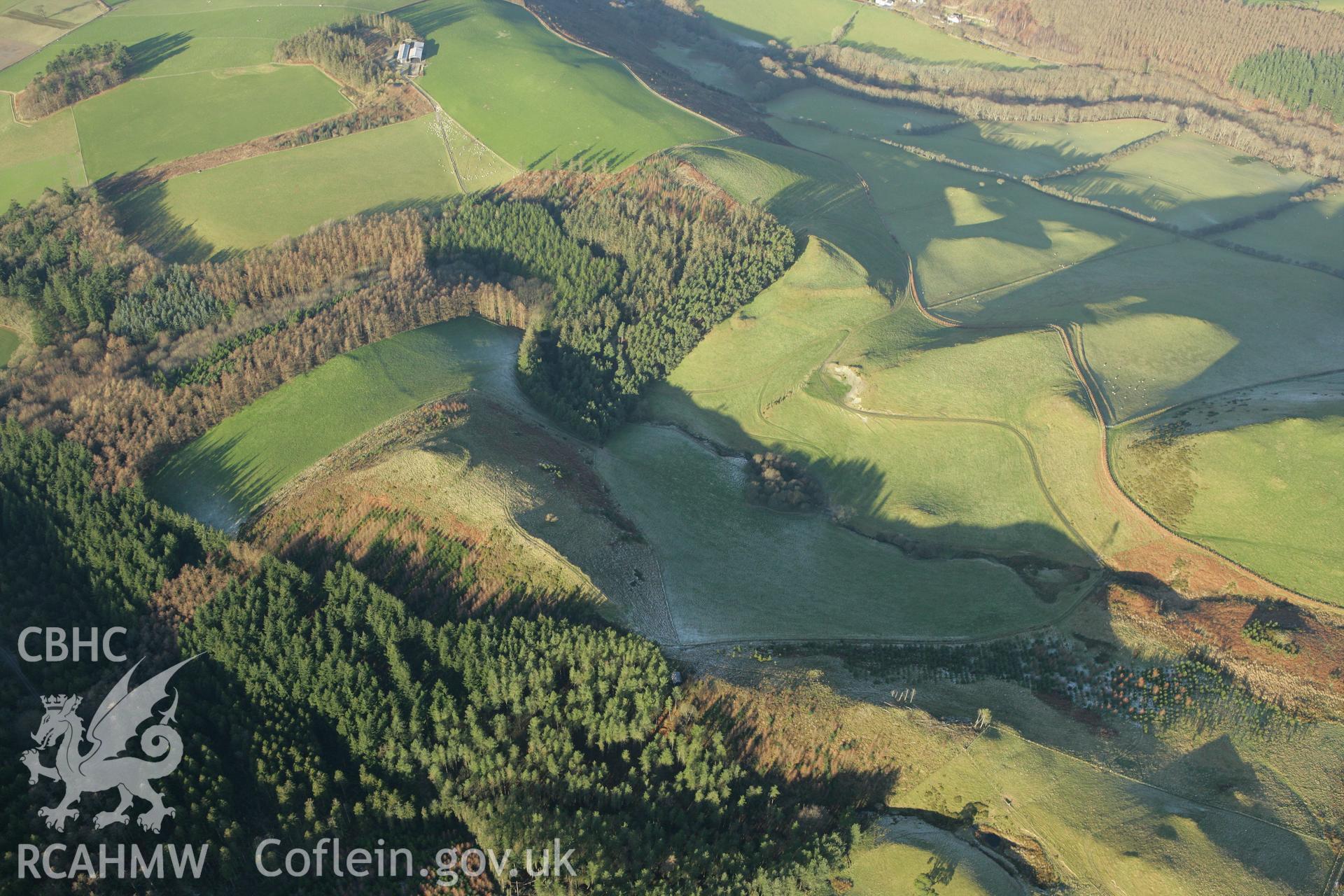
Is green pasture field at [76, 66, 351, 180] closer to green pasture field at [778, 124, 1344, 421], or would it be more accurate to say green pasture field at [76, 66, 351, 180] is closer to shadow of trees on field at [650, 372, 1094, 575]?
shadow of trees on field at [650, 372, 1094, 575]

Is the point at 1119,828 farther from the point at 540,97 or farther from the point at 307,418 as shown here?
the point at 540,97

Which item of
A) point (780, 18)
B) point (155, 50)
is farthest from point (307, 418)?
point (780, 18)

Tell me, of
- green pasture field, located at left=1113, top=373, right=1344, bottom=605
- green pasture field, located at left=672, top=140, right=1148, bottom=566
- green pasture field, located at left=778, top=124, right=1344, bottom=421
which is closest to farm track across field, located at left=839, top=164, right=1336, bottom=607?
green pasture field, located at left=1113, top=373, right=1344, bottom=605

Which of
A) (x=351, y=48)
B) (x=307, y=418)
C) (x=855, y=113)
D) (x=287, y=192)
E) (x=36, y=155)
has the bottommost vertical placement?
(x=307, y=418)

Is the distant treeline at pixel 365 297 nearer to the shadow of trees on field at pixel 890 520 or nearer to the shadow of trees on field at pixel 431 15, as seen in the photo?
the shadow of trees on field at pixel 890 520

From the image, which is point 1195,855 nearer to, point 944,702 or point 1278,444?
point 944,702

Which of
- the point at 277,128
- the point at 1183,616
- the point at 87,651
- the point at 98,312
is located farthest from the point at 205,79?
the point at 1183,616

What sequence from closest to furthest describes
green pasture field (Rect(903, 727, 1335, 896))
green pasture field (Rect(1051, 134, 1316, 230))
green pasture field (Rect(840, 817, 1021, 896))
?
1. green pasture field (Rect(903, 727, 1335, 896))
2. green pasture field (Rect(840, 817, 1021, 896))
3. green pasture field (Rect(1051, 134, 1316, 230))
